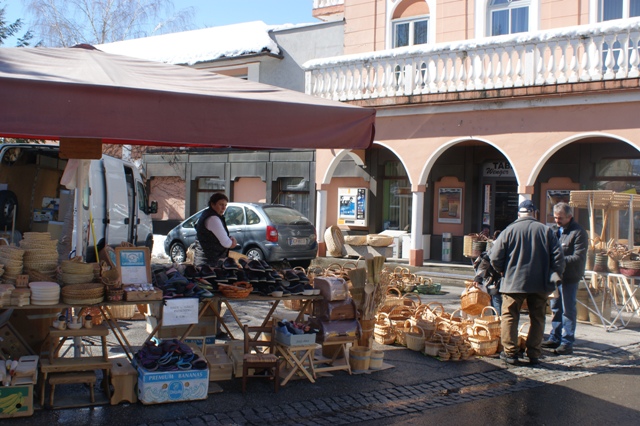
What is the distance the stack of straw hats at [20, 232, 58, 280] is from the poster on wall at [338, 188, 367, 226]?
13704 mm

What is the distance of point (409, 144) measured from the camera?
16453 mm

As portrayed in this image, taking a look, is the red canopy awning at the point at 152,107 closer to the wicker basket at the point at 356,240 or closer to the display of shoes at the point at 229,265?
the display of shoes at the point at 229,265

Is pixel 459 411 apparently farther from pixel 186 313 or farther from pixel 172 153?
pixel 172 153

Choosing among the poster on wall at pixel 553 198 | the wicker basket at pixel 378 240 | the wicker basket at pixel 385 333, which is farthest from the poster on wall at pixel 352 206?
the wicker basket at pixel 385 333

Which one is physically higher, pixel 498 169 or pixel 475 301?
pixel 498 169

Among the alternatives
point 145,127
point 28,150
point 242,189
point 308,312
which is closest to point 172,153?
point 242,189

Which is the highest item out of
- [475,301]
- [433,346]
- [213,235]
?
[213,235]

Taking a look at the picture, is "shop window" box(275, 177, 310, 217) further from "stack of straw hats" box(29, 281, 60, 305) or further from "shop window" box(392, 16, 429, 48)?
"stack of straw hats" box(29, 281, 60, 305)

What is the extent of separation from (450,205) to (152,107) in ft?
44.2

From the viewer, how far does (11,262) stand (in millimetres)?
5695

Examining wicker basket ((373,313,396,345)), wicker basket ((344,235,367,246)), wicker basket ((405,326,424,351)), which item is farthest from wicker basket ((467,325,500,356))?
wicker basket ((344,235,367,246))

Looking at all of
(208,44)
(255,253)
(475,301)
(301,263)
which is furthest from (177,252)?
(475,301)

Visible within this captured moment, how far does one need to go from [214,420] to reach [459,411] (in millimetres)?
2116

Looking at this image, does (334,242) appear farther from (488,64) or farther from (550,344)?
(550,344)
